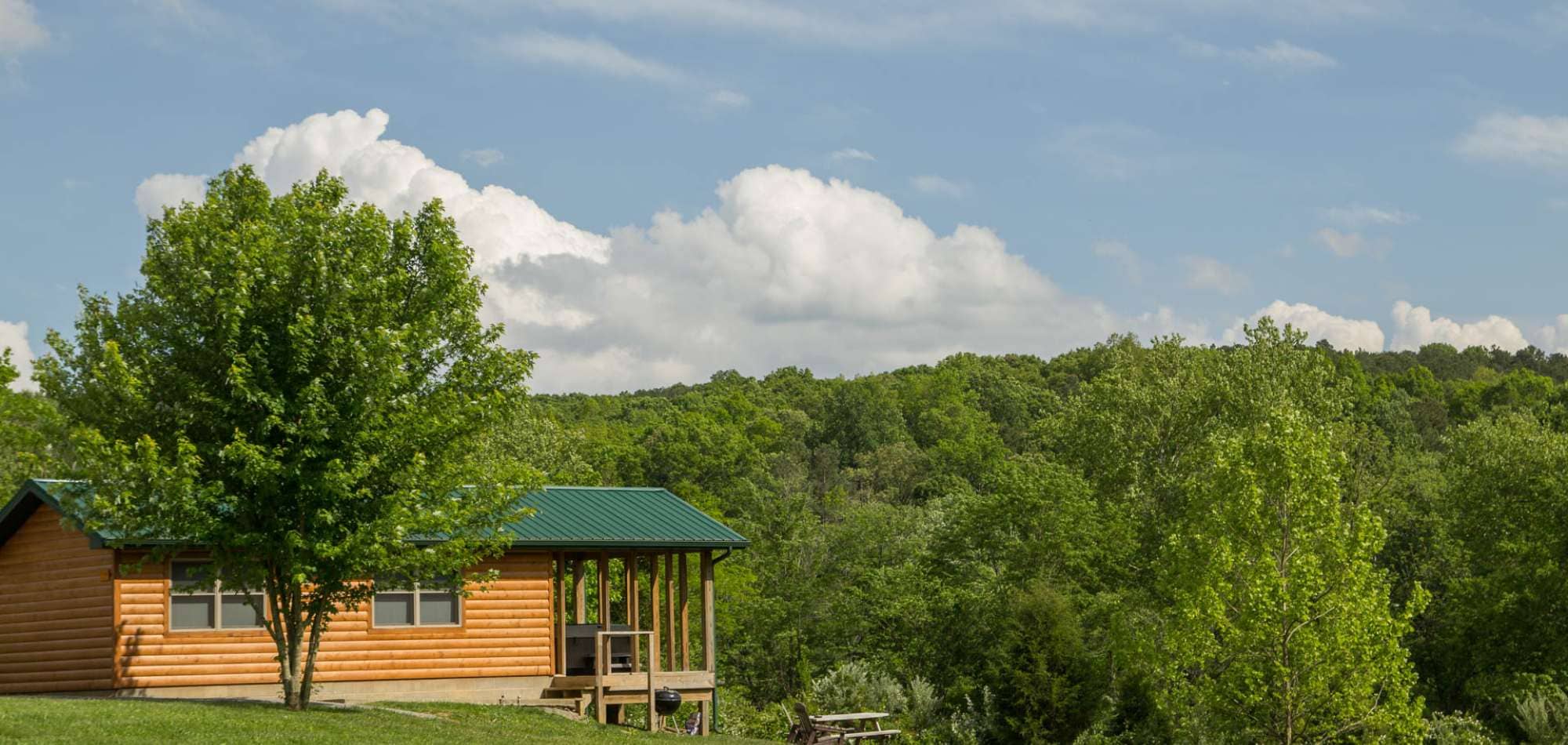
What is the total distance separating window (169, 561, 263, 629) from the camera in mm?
21547

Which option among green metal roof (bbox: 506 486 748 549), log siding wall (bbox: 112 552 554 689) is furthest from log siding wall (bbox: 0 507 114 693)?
green metal roof (bbox: 506 486 748 549)

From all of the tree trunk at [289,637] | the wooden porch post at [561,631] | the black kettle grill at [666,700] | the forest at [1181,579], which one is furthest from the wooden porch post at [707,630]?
the tree trunk at [289,637]

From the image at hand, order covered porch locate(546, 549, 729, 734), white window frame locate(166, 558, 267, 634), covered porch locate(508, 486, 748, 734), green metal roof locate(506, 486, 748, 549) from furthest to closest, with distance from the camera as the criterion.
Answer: green metal roof locate(506, 486, 748, 549) → covered porch locate(508, 486, 748, 734) → covered porch locate(546, 549, 729, 734) → white window frame locate(166, 558, 267, 634)

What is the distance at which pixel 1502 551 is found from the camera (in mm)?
35500

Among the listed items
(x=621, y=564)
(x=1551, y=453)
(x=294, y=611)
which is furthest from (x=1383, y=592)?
(x=621, y=564)

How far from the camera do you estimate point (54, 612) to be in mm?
22016

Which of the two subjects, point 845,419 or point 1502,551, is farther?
point 845,419

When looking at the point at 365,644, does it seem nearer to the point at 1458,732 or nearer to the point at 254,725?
the point at 254,725

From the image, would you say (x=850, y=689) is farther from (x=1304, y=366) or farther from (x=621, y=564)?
(x=1304, y=366)

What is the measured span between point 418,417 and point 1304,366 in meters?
29.8

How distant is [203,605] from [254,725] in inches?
259

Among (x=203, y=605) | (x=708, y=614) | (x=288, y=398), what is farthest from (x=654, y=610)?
(x=288, y=398)

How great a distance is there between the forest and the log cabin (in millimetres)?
2059

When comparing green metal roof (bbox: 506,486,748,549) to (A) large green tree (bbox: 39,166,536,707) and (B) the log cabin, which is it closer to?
(B) the log cabin
